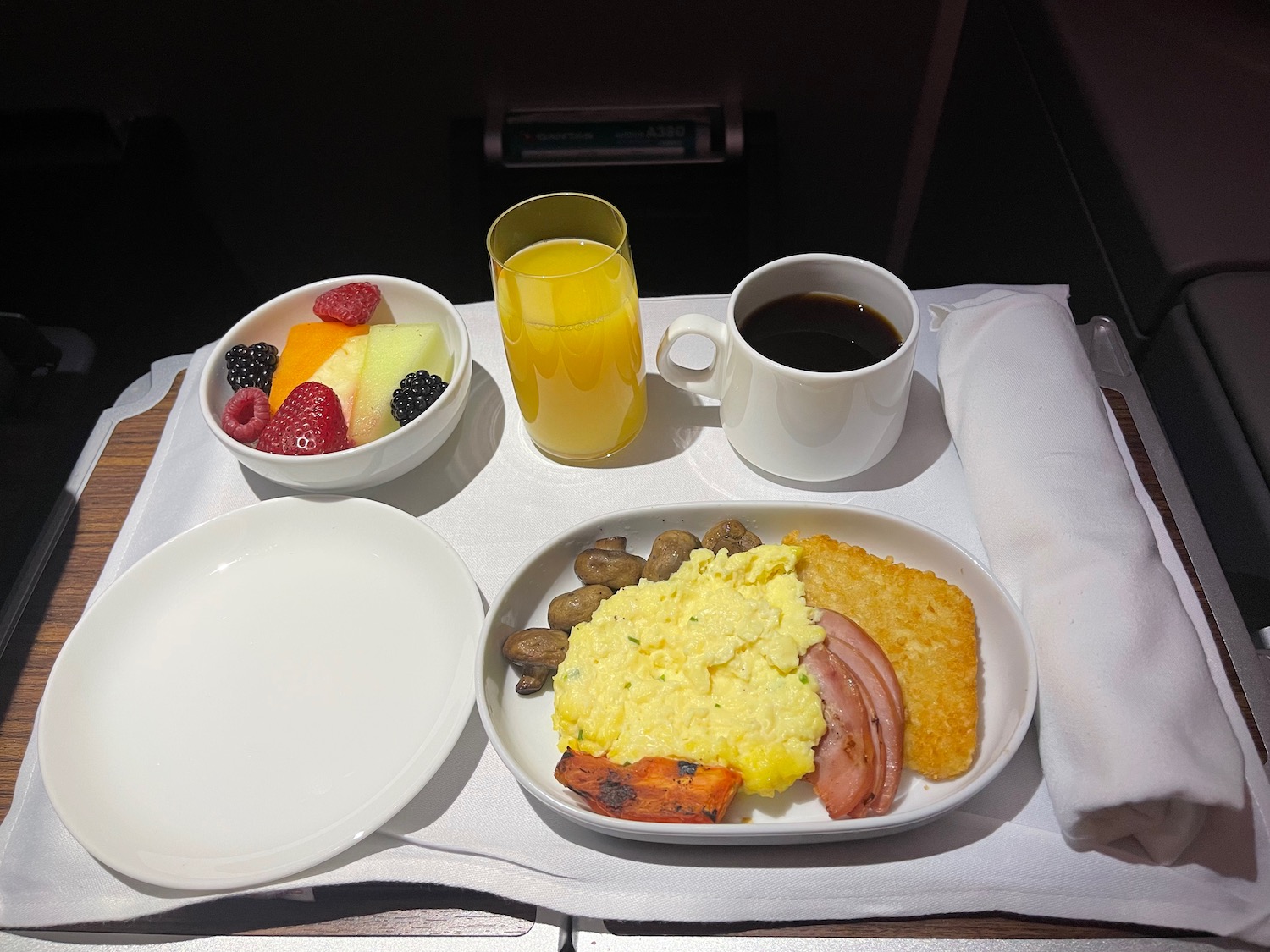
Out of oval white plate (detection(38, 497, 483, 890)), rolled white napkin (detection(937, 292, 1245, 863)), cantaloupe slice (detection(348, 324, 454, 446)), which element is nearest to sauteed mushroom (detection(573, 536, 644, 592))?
oval white plate (detection(38, 497, 483, 890))

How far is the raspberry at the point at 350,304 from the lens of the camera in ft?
4.27

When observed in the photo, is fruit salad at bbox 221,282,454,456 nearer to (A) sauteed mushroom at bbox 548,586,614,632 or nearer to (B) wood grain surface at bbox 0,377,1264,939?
(A) sauteed mushroom at bbox 548,586,614,632

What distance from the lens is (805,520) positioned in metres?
1.08

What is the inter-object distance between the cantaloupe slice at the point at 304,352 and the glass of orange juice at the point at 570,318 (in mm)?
292

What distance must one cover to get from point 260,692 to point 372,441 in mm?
A: 360

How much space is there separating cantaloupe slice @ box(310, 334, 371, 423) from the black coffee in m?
0.56

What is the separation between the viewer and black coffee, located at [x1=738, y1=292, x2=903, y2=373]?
1.13 meters

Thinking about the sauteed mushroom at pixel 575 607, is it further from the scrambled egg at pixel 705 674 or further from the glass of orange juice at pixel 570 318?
the glass of orange juice at pixel 570 318

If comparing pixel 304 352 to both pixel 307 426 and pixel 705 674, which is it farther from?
pixel 705 674

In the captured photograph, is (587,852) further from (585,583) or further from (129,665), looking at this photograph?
(129,665)

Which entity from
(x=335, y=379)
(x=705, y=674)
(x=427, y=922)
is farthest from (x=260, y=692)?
(x=705, y=674)

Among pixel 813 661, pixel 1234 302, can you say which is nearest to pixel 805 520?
pixel 813 661

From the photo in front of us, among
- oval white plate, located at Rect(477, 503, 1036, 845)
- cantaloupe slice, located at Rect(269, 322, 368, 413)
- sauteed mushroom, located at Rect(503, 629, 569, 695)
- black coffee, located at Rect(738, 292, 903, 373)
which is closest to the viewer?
oval white plate, located at Rect(477, 503, 1036, 845)

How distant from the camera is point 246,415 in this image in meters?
1.22
